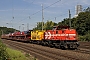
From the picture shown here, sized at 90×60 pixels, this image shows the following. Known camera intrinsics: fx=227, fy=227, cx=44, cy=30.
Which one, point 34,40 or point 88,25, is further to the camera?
point 88,25

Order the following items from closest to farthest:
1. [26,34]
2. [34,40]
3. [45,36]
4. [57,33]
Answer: [57,33] → [45,36] → [34,40] → [26,34]

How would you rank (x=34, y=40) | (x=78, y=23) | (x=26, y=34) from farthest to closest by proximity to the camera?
1. (x=78, y=23)
2. (x=26, y=34)
3. (x=34, y=40)

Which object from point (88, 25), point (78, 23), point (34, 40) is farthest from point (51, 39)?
point (78, 23)

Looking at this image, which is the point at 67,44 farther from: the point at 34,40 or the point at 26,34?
the point at 26,34

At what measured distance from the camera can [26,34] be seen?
60031 millimetres

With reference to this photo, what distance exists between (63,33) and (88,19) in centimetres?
5574

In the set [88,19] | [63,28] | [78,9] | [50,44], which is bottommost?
[50,44]

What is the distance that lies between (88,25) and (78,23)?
7463 mm

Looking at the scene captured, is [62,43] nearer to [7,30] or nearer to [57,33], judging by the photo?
[57,33]

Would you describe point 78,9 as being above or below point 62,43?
above

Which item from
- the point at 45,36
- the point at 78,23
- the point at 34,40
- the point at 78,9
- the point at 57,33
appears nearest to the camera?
the point at 57,33

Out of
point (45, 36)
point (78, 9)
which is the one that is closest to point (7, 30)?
point (78, 9)

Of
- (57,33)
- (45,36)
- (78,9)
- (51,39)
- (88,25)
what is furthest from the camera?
(78,9)

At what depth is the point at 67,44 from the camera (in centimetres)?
3183
